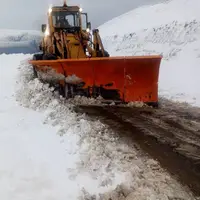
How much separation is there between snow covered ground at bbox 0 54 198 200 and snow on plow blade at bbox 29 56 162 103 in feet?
5.37

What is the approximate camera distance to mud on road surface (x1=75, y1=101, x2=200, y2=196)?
153 inches

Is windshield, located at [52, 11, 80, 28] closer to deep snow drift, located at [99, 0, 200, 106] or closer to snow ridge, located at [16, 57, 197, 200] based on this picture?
deep snow drift, located at [99, 0, 200, 106]

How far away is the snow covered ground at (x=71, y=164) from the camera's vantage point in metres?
3.20

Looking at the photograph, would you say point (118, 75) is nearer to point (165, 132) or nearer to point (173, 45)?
point (165, 132)

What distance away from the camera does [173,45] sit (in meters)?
15.6

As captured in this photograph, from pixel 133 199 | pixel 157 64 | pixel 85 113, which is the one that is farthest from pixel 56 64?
pixel 133 199


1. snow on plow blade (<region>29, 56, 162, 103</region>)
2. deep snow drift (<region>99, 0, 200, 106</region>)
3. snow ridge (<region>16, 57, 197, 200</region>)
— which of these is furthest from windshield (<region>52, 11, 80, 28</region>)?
snow ridge (<region>16, 57, 197, 200</region>)

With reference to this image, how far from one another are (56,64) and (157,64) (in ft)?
6.85

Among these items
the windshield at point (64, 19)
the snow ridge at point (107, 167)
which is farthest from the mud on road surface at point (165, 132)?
the windshield at point (64, 19)

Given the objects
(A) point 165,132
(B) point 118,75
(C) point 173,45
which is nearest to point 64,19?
(B) point 118,75

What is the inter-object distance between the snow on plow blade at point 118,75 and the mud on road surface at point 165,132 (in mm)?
385

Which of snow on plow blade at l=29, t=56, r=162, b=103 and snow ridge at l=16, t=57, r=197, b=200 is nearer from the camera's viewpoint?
snow ridge at l=16, t=57, r=197, b=200

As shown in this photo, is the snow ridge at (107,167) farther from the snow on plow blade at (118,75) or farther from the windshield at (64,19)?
the windshield at (64,19)

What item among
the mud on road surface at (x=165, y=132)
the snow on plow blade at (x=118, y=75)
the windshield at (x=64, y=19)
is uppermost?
the windshield at (x=64, y=19)
